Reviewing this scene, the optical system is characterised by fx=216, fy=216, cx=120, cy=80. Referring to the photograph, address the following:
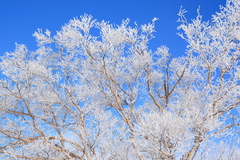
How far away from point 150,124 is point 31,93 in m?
4.54

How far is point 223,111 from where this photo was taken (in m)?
6.29

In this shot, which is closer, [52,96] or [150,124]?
[150,124]

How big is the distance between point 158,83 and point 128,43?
7.48ft

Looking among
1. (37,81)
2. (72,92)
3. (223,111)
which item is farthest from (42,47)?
(223,111)

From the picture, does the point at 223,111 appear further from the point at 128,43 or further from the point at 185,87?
the point at 128,43

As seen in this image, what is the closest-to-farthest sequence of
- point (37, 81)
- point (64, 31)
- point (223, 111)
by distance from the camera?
point (223, 111) < point (64, 31) < point (37, 81)

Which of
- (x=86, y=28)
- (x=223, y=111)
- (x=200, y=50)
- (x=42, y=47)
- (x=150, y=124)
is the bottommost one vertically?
(x=150, y=124)

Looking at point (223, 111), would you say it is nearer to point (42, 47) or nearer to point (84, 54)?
point (84, 54)

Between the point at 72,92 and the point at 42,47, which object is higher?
the point at 42,47

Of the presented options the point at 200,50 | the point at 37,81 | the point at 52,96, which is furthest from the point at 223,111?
the point at 37,81

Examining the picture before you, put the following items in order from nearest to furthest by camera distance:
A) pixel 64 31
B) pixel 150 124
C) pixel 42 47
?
pixel 150 124 → pixel 64 31 → pixel 42 47

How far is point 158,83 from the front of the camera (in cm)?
876

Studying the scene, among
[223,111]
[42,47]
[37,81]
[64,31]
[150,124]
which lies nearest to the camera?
[150,124]

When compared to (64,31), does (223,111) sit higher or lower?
lower
